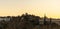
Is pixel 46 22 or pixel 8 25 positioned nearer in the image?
pixel 8 25

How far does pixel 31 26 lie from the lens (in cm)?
849

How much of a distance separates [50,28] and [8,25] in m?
1.54

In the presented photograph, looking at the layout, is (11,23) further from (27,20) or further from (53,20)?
(53,20)

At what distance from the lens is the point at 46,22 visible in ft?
30.0

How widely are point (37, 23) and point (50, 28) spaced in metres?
0.81

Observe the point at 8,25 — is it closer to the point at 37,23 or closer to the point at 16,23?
the point at 16,23

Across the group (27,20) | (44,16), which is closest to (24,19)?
(27,20)

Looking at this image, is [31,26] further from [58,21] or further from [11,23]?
[58,21]

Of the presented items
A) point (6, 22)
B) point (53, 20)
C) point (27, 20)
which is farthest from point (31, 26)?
point (53, 20)

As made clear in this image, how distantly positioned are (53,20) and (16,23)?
195 cm

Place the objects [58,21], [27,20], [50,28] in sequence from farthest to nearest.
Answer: [58,21] → [27,20] → [50,28]

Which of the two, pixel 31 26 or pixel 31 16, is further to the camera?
pixel 31 16

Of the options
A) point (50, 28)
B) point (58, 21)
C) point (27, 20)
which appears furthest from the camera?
point (58, 21)

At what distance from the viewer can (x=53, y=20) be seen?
9.87m
